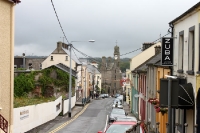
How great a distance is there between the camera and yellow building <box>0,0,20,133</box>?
16.9 meters

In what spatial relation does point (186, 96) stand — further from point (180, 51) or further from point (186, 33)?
point (180, 51)

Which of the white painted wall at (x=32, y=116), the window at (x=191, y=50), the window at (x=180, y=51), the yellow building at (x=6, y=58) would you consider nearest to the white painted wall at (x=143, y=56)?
the white painted wall at (x=32, y=116)

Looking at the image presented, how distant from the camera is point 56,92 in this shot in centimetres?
5081

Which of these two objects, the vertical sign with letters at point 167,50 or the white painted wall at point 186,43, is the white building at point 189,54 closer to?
the white painted wall at point 186,43

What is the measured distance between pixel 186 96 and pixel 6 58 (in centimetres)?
802

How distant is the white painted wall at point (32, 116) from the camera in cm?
2148

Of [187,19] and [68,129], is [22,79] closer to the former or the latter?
[68,129]

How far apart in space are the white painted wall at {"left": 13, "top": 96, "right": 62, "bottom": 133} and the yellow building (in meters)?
3.17

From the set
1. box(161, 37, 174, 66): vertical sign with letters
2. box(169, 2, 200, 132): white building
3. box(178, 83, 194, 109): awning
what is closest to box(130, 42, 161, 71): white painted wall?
box(169, 2, 200, 132): white building

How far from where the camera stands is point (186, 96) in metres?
15.1

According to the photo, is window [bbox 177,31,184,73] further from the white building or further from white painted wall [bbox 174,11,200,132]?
white painted wall [bbox 174,11,200,132]

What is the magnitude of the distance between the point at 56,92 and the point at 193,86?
37172 mm

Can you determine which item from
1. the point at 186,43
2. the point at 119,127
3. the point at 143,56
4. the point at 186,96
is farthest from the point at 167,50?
the point at 143,56

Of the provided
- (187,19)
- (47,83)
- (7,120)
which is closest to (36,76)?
(47,83)
